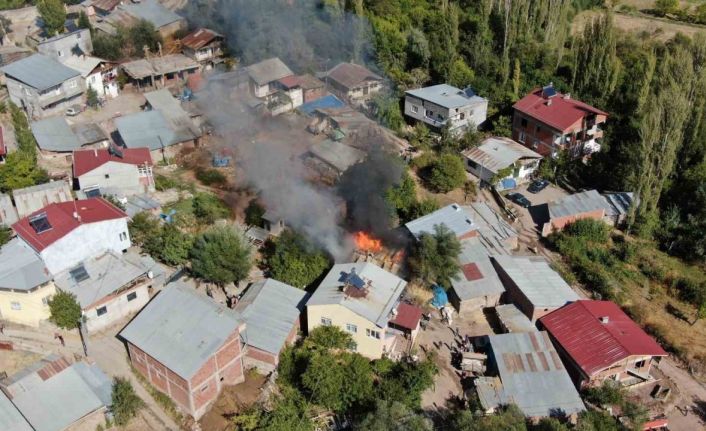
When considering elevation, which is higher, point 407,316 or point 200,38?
point 200,38

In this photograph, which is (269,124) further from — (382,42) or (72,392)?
(72,392)

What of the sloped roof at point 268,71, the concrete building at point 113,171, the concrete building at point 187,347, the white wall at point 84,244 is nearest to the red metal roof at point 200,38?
the sloped roof at point 268,71

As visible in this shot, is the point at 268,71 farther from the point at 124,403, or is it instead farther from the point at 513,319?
the point at 124,403

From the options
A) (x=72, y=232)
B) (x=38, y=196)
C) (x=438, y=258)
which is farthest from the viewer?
(x=38, y=196)

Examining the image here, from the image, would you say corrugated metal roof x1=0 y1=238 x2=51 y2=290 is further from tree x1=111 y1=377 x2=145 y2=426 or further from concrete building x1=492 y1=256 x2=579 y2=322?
concrete building x1=492 y1=256 x2=579 y2=322

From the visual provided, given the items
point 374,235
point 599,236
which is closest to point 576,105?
point 599,236

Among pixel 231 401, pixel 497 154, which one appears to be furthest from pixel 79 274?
pixel 497 154
